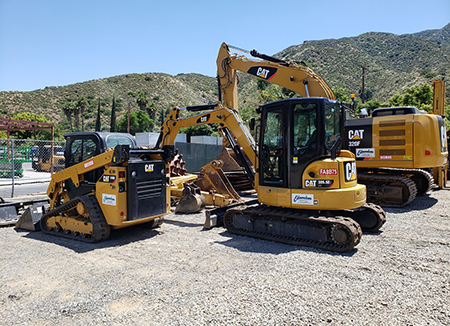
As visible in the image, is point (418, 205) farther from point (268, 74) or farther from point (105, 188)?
point (105, 188)

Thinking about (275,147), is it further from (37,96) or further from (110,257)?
(37,96)

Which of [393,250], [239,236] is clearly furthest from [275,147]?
[393,250]

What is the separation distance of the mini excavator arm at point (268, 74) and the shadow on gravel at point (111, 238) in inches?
217

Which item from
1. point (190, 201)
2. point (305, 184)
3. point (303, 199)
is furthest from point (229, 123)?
point (303, 199)

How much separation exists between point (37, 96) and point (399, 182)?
242ft

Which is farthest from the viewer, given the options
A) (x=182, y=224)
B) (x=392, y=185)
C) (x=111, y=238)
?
(x=392, y=185)

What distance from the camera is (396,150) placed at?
10.3 meters

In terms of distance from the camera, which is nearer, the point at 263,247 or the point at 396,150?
the point at 263,247

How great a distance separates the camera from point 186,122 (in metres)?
9.91

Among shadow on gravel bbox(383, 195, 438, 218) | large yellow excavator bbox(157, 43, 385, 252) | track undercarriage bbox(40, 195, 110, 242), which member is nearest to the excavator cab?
large yellow excavator bbox(157, 43, 385, 252)

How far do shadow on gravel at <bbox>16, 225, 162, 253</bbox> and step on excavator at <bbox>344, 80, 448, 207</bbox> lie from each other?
655 cm

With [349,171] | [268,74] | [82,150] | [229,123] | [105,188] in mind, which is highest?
[268,74]

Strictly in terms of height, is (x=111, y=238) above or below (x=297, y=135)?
below

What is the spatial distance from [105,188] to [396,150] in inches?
337
